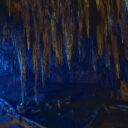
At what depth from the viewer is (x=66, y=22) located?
15.7 feet

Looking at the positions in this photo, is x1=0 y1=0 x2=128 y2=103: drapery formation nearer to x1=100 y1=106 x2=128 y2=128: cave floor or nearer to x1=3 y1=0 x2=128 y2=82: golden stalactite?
x1=3 y1=0 x2=128 y2=82: golden stalactite

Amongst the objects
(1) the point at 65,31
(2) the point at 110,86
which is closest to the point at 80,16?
(1) the point at 65,31

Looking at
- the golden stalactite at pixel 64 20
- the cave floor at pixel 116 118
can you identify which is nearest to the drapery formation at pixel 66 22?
the golden stalactite at pixel 64 20

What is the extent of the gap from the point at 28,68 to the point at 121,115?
20.0ft

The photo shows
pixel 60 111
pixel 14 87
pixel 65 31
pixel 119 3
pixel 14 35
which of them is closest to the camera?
pixel 119 3

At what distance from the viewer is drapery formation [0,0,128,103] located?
166 inches

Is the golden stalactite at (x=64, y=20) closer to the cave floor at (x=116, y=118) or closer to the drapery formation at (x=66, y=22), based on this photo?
the drapery formation at (x=66, y=22)

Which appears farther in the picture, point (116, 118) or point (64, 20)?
point (116, 118)

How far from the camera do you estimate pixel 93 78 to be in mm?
10133

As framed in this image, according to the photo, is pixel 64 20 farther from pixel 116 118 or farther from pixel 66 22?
pixel 116 118

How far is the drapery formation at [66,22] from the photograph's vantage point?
13.8 ft

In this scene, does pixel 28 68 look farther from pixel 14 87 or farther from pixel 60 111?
pixel 60 111

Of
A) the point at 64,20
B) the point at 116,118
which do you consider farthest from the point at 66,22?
the point at 116,118

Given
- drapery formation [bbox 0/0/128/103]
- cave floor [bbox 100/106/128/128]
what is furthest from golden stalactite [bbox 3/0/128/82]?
cave floor [bbox 100/106/128/128]
